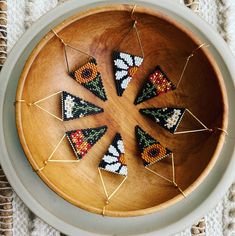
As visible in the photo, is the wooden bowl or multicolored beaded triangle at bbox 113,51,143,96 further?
multicolored beaded triangle at bbox 113,51,143,96

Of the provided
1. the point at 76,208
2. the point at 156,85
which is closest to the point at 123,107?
the point at 156,85

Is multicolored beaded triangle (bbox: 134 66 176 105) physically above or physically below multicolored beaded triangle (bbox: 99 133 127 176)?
above

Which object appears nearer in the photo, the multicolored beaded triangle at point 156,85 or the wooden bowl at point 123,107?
the wooden bowl at point 123,107

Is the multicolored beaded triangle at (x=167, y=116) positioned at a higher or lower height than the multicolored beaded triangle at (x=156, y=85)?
lower

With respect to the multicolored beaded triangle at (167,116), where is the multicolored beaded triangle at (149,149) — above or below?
below

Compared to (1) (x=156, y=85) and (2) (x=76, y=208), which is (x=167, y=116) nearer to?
(1) (x=156, y=85)
